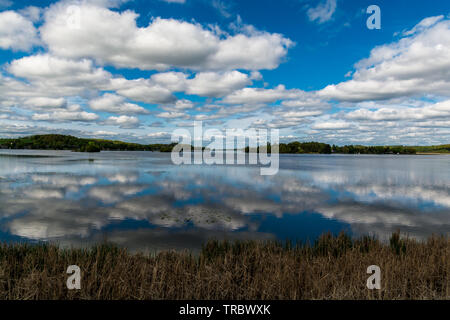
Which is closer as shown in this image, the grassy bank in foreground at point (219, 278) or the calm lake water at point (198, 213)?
the grassy bank in foreground at point (219, 278)

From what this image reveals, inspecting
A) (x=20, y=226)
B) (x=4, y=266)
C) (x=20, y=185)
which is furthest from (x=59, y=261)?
(x=20, y=185)

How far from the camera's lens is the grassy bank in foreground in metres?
5.86

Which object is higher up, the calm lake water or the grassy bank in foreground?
the grassy bank in foreground

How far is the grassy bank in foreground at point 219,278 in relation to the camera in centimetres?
→ 586

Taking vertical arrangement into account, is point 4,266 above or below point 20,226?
above

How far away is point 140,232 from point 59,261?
20.9ft

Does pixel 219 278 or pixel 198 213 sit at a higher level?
pixel 219 278

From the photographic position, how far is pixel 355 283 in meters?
6.32

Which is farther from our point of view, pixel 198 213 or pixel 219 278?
pixel 198 213

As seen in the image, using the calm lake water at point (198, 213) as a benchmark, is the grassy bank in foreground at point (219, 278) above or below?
above

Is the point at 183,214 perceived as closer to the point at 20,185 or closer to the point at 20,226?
the point at 20,226

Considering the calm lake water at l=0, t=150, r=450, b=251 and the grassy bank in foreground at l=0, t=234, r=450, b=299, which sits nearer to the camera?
the grassy bank in foreground at l=0, t=234, r=450, b=299

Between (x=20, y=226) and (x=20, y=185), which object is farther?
(x=20, y=185)

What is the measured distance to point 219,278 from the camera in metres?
6.58
